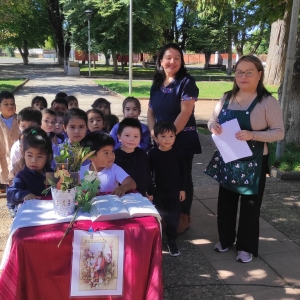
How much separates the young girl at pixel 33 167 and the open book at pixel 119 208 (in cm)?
60

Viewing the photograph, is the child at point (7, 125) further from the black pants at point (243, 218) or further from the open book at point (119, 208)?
the black pants at point (243, 218)

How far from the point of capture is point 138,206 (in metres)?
2.43

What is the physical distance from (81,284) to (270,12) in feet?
20.2

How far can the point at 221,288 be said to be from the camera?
2.92 meters

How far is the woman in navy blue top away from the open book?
3.56ft

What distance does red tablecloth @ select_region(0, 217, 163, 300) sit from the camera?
2.08 m

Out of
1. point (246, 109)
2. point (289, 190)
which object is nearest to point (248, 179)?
point (246, 109)

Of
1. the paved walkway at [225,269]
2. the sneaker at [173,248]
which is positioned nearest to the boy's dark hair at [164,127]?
the sneaker at [173,248]

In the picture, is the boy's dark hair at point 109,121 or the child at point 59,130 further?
the boy's dark hair at point 109,121

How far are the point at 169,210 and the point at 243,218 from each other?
0.66 meters

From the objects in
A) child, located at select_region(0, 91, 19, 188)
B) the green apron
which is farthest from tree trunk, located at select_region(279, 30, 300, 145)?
child, located at select_region(0, 91, 19, 188)

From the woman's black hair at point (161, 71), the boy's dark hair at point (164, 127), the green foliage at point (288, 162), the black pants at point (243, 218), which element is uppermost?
the woman's black hair at point (161, 71)

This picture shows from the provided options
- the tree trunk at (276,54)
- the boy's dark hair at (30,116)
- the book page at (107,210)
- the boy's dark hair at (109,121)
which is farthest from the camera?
the tree trunk at (276,54)

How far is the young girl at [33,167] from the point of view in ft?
9.21
